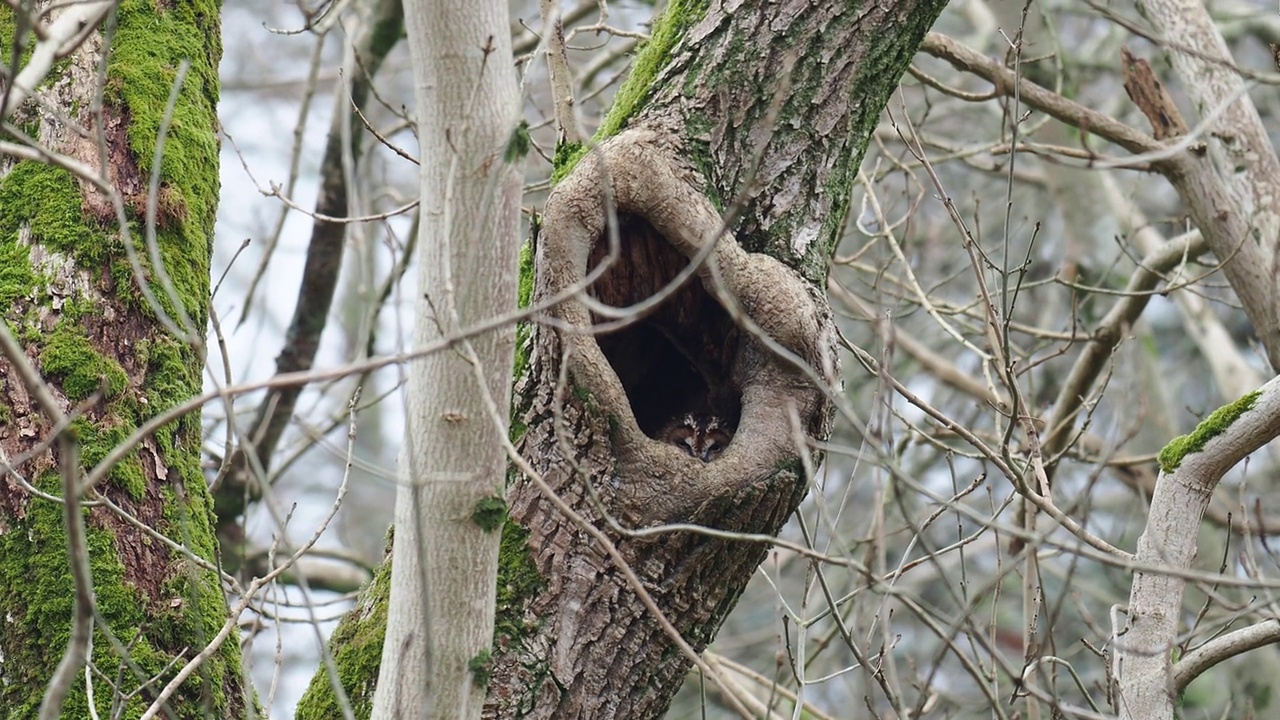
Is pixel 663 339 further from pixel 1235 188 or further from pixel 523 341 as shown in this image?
pixel 1235 188

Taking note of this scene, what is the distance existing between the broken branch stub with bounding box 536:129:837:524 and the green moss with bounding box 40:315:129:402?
2.90 ft

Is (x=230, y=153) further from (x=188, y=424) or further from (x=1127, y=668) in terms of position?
(x=1127, y=668)

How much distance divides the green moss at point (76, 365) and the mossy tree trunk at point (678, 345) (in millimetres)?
670

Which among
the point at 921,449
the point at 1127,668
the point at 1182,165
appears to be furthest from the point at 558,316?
the point at 921,449

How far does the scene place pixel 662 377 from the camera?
8.45ft

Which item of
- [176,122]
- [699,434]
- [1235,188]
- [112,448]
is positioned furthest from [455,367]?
[1235,188]

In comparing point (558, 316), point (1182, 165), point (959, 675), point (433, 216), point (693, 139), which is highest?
point (959, 675)

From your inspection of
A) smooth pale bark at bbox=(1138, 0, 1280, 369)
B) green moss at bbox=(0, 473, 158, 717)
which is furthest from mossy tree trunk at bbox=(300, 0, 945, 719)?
smooth pale bark at bbox=(1138, 0, 1280, 369)

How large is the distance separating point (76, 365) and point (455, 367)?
3.33 feet

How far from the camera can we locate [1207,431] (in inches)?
93.5

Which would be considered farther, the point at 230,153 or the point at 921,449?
the point at 230,153

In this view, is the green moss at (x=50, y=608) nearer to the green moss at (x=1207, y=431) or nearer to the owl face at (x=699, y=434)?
the owl face at (x=699, y=434)

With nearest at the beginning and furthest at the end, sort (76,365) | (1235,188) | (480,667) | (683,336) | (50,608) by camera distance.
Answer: (480,667) → (50,608) → (76,365) → (683,336) → (1235,188)

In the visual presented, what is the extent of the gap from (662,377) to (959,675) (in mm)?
8295
